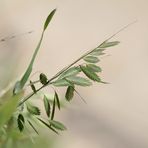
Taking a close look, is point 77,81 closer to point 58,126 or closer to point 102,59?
point 58,126

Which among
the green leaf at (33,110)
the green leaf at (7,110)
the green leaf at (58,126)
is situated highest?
the green leaf at (7,110)

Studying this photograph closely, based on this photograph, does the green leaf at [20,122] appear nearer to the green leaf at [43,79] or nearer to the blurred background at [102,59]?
the green leaf at [43,79]

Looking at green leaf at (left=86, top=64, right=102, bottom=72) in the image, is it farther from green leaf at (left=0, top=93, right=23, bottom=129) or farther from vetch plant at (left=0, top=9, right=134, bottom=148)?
green leaf at (left=0, top=93, right=23, bottom=129)

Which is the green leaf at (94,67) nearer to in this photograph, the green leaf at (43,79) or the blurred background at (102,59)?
the green leaf at (43,79)

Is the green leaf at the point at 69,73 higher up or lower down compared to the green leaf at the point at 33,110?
higher up

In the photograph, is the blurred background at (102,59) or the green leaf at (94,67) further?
the blurred background at (102,59)

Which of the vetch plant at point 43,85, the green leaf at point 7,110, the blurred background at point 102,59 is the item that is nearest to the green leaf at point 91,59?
the vetch plant at point 43,85

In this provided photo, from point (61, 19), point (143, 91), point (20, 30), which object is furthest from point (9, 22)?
point (143, 91)

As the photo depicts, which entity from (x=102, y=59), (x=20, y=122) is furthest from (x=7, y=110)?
(x=102, y=59)
